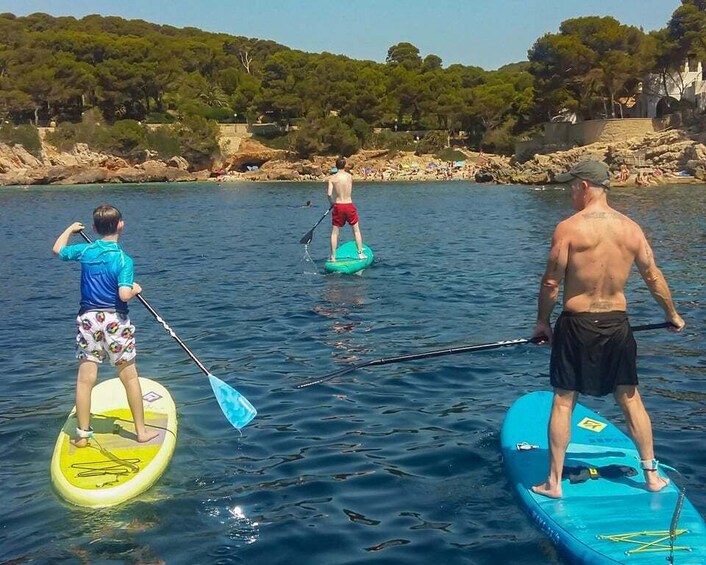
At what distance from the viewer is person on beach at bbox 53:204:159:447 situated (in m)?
6.24

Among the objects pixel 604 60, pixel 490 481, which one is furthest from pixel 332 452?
pixel 604 60

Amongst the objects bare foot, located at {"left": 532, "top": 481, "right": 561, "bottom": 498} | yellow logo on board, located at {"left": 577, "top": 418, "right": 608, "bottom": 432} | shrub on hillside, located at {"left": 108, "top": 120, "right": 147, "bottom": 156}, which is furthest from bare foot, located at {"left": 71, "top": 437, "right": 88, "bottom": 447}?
shrub on hillside, located at {"left": 108, "top": 120, "right": 147, "bottom": 156}

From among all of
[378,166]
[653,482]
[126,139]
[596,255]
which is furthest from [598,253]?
[126,139]

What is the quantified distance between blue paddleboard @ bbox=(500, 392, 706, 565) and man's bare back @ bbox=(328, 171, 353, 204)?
10.5m

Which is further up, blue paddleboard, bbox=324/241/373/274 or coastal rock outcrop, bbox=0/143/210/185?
coastal rock outcrop, bbox=0/143/210/185

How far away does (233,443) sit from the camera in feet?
23.4

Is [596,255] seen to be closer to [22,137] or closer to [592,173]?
[592,173]

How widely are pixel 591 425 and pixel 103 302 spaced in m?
4.34

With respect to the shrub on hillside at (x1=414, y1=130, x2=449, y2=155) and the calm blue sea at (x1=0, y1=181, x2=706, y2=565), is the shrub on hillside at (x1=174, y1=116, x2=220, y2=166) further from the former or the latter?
the calm blue sea at (x1=0, y1=181, x2=706, y2=565)

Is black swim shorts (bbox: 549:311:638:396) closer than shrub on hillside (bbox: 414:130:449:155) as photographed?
Yes

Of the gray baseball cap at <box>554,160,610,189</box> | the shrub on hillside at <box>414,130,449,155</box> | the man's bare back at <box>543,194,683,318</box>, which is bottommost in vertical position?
the man's bare back at <box>543,194,683,318</box>

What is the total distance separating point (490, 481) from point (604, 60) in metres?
73.6

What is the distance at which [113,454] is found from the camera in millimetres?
6430

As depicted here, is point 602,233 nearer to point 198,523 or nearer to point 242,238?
point 198,523
